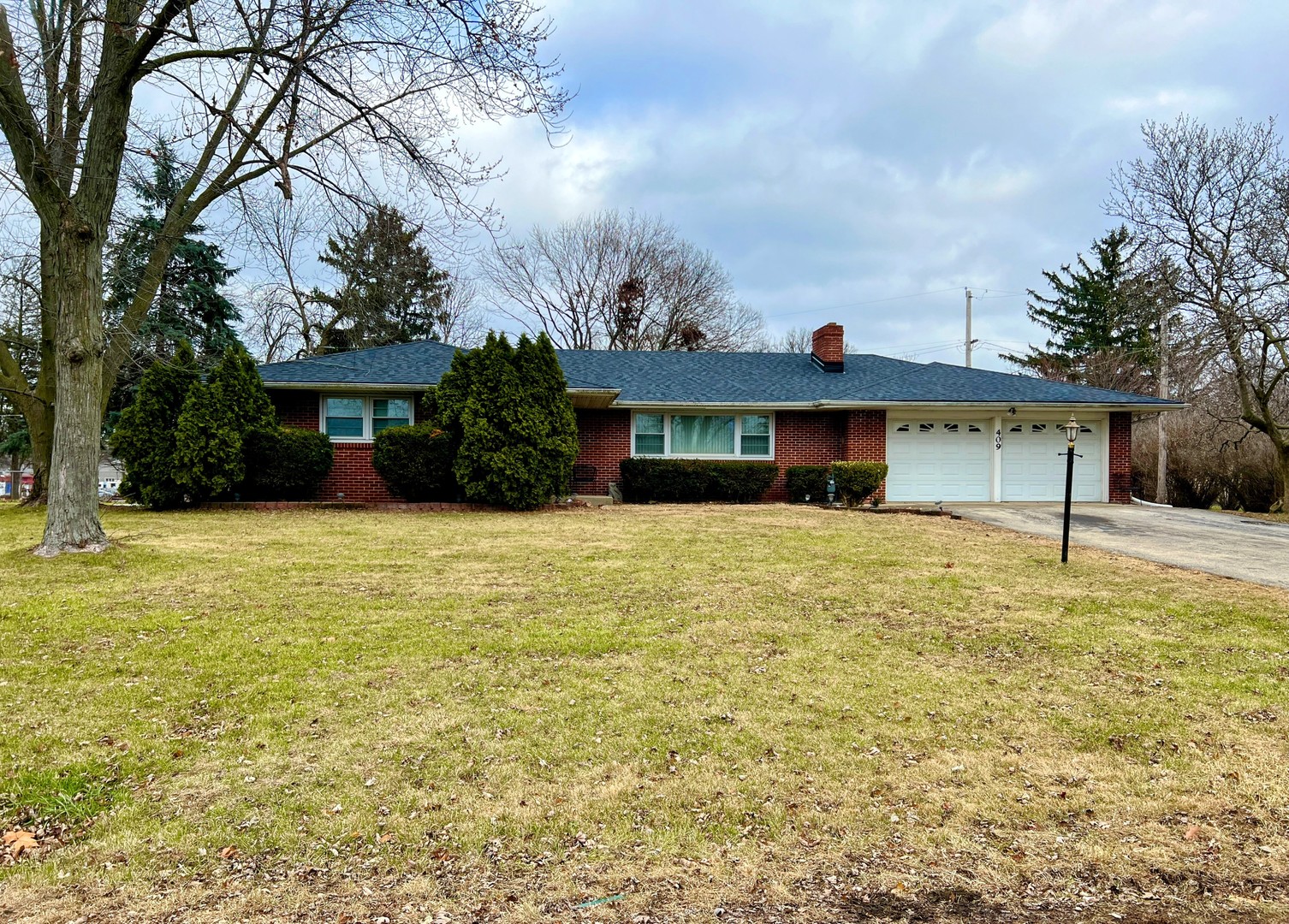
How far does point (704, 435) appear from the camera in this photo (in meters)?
16.5

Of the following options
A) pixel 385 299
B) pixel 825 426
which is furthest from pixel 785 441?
pixel 385 299

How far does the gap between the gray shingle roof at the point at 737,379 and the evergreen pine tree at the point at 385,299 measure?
1118 cm

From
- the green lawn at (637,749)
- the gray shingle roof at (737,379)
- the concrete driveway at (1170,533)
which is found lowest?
the green lawn at (637,749)

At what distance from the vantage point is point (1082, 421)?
16.2 metres

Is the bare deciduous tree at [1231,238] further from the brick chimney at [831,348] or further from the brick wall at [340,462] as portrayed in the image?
the brick wall at [340,462]

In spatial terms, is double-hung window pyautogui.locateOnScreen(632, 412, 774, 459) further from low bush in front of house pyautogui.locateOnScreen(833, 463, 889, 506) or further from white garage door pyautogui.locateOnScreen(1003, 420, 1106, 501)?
white garage door pyautogui.locateOnScreen(1003, 420, 1106, 501)

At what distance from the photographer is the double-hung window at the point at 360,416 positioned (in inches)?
600

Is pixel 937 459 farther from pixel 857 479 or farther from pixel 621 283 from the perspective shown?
pixel 621 283

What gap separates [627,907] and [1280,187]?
70.8ft

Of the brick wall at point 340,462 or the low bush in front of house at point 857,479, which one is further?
the brick wall at point 340,462

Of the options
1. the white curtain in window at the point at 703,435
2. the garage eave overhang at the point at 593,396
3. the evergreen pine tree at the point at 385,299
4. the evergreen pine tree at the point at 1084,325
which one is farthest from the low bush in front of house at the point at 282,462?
the evergreen pine tree at the point at 1084,325

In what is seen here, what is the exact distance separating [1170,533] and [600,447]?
10727 mm

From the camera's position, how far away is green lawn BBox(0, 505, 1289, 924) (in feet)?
7.88

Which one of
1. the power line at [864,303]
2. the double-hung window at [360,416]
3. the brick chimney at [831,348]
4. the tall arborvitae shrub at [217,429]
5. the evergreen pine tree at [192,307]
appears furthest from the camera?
the power line at [864,303]
